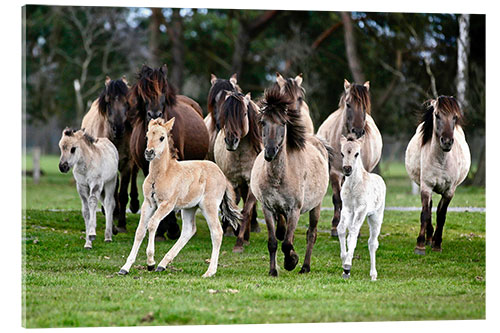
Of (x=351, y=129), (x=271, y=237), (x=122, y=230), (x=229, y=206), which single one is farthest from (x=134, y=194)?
(x=271, y=237)

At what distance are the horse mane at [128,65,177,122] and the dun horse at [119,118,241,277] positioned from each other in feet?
6.07

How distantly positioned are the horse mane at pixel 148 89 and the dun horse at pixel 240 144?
830 millimetres

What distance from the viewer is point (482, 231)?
12.3 m

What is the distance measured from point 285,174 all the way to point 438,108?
2693 millimetres

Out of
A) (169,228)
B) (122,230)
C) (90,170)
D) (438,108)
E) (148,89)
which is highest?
(148,89)

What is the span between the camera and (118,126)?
11375 millimetres

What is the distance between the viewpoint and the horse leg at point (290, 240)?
809 centimetres

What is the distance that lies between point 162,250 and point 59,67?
49.6 ft

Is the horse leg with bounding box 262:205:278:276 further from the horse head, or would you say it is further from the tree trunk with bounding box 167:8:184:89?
the tree trunk with bounding box 167:8:184:89

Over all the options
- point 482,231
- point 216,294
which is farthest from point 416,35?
point 216,294

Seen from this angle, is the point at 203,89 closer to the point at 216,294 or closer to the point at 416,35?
the point at 416,35

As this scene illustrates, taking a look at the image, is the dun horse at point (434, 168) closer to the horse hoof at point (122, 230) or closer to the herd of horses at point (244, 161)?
the herd of horses at point (244, 161)

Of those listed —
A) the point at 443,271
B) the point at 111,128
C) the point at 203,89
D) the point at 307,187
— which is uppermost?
the point at 203,89

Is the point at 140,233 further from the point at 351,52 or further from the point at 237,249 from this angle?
the point at 351,52
